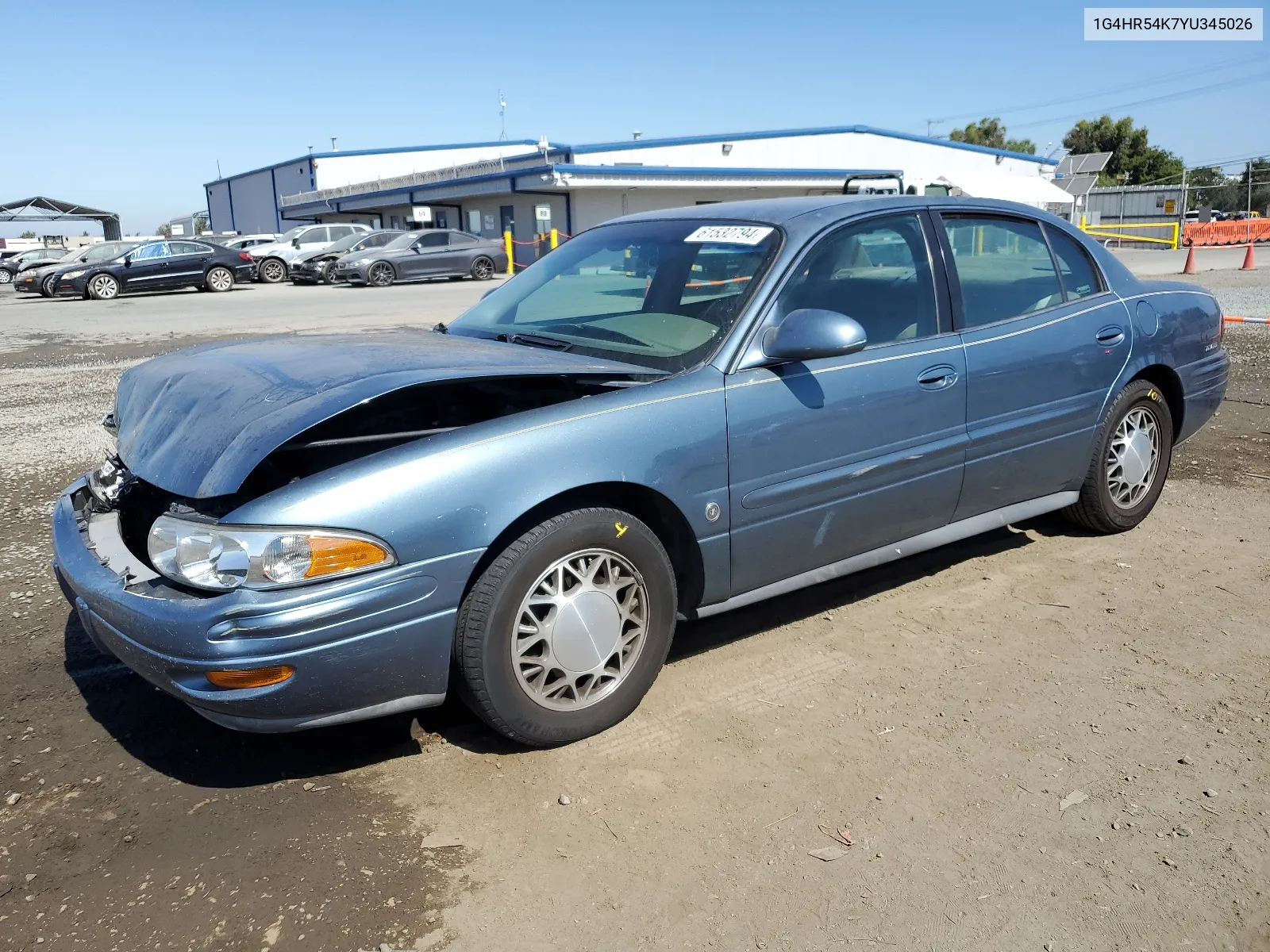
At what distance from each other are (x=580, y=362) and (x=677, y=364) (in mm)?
321

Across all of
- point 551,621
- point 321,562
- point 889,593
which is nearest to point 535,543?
point 551,621

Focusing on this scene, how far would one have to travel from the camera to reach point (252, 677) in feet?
7.97

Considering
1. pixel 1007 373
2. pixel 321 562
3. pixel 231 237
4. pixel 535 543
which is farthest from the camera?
pixel 231 237

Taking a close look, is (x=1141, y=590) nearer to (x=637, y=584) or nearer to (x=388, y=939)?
(x=637, y=584)

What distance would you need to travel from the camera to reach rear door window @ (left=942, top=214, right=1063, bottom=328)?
12.7 ft

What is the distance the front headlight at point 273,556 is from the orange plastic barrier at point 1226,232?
41.5 meters

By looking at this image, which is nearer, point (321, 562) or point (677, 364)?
point (321, 562)

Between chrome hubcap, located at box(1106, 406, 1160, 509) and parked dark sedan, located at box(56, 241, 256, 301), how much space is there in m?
23.1

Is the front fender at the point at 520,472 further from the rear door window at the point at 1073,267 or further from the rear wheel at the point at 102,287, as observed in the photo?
the rear wheel at the point at 102,287

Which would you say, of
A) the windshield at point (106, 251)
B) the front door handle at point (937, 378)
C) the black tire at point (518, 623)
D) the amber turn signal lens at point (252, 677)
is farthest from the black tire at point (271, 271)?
the amber turn signal lens at point (252, 677)

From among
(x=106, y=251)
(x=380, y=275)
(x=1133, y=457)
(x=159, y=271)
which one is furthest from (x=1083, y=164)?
(x=1133, y=457)

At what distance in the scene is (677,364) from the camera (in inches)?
126

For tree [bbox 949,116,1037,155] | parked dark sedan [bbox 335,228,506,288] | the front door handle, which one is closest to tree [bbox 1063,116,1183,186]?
tree [bbox 949,116,1037,155]

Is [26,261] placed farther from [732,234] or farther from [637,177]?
[732,234]
